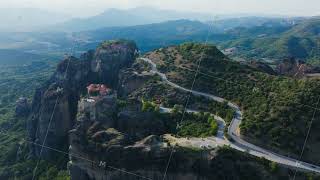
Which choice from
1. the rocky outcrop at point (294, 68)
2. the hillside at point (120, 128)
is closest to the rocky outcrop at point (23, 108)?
the hillside at point (120, 128)

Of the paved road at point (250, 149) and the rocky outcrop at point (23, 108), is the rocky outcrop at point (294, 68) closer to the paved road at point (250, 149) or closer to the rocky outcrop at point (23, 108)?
the paved road at point (250, 149)

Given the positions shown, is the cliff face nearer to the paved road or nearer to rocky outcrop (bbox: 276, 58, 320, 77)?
the paved road

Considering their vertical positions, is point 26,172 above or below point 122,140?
below

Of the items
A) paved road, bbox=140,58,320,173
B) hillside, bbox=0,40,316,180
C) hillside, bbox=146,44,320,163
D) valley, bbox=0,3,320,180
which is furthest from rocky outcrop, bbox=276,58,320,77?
paved road, bbox=140,58,320,173

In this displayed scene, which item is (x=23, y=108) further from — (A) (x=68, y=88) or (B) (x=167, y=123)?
(B) (x=167, y=123)

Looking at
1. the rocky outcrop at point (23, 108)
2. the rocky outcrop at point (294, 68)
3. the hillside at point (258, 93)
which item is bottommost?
the rocky outcrop at point (23, 108)

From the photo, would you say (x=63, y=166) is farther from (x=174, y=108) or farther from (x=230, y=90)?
(x=230, y=90)

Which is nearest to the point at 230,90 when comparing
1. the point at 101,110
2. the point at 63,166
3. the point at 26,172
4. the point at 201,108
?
the point at 201,108
